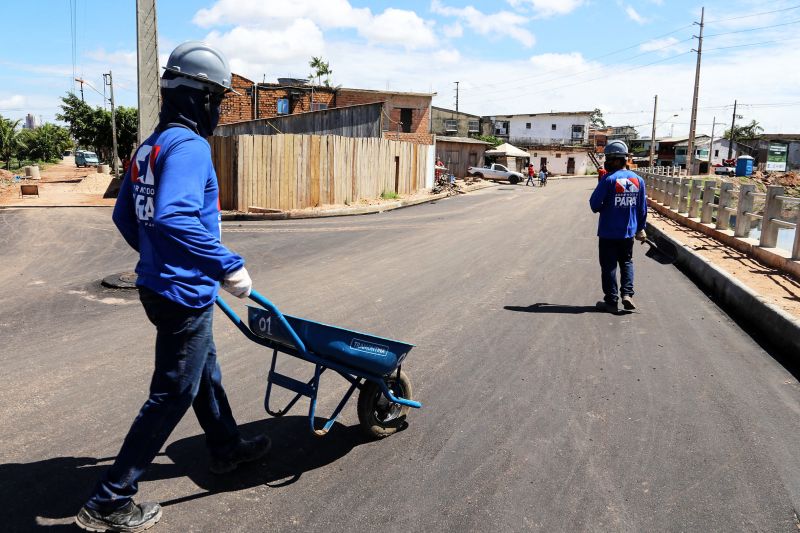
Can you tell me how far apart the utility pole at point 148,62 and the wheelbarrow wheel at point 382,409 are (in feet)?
23.2

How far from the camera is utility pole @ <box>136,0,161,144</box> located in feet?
30.3

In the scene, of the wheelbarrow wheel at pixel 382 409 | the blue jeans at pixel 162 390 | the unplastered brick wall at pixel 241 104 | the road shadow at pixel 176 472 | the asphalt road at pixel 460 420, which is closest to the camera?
the blue jeans at pixel 162 390

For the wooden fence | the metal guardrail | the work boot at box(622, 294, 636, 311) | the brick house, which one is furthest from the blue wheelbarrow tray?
the brick house

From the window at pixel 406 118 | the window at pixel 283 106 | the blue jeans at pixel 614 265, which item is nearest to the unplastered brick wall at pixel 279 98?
the window at pixel 283 106

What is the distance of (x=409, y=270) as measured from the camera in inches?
375

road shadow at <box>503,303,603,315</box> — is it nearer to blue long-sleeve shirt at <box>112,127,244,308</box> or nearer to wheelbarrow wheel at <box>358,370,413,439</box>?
wheelbarrow wheel at <box>358,370,413,439</box>

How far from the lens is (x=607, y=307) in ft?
23.2

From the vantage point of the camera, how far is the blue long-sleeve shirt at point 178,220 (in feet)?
8.51

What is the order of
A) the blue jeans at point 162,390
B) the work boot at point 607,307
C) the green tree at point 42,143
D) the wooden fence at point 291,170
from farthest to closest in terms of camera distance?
the green tree at point 42,143, the wooden fence at point 291,170, the work boot at point 607,307, the blue jeans at point 162,390

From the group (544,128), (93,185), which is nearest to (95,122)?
(93,185)

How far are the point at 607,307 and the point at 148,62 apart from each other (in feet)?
25.7

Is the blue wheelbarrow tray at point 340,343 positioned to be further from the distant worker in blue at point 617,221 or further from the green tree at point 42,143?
the green tree at point 42,143

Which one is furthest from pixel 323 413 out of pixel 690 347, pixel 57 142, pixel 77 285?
pixel 57 142

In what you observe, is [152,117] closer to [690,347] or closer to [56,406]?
[56,406]
